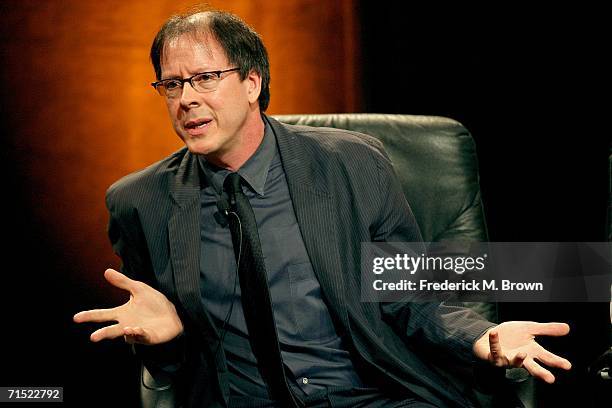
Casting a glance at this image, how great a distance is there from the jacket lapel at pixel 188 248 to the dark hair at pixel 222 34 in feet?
0.95

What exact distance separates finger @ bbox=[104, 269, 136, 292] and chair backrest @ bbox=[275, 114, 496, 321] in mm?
751

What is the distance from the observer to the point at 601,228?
2.38 metres

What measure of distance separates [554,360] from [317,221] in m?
0.58

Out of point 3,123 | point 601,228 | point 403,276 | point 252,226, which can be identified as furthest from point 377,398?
point 3,123

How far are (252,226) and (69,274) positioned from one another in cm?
110

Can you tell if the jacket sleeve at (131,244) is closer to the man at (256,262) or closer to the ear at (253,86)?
the man at (256,262)

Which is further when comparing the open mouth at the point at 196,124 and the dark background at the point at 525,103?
the dark background at the point at 525,103

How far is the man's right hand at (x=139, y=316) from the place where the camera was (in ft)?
4.78

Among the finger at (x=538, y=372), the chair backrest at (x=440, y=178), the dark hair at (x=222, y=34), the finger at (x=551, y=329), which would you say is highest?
the dark hair at (x=222, y=34)

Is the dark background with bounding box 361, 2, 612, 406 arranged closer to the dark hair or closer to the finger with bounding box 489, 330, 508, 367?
the dark hair

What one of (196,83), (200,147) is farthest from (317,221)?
(196,83)

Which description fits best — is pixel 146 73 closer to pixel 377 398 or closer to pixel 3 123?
pixel 3 123

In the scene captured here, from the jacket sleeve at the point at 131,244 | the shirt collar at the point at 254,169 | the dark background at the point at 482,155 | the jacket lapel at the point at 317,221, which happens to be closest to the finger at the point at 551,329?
the jacket lapel at the point at 317,221

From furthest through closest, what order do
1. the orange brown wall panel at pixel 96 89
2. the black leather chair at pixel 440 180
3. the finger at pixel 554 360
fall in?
the orange brown wall panel at pixel 96 89
the black leather chair at pixel 440 180
the finger at pixel 554 360
